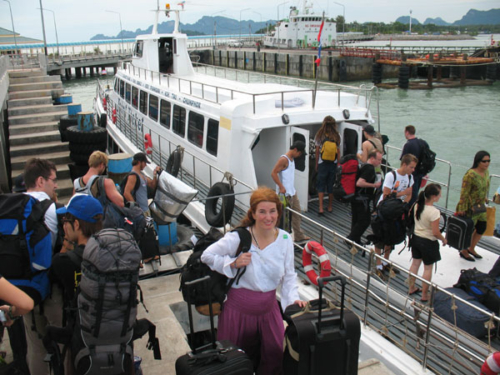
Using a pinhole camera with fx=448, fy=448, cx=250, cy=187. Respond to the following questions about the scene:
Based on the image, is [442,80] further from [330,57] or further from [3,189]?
[3,189]

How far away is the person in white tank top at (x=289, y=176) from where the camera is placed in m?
5.96

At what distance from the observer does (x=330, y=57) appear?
147 ft

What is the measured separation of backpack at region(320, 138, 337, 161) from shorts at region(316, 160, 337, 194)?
10 centimetres

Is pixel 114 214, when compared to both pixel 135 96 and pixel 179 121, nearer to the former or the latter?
pixel 179 121

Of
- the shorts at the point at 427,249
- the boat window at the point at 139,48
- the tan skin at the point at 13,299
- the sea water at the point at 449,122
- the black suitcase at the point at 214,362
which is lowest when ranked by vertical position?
the sea water at the point at 449,122

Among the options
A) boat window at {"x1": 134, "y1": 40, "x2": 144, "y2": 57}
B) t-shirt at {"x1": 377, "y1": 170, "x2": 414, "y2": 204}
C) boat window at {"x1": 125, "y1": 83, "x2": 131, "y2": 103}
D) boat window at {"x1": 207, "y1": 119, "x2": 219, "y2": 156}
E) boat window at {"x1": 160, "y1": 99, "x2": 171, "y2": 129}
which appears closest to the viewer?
t-shirt at {"x1": 377, "y1": 170, "x2": 414, "y2": 204}

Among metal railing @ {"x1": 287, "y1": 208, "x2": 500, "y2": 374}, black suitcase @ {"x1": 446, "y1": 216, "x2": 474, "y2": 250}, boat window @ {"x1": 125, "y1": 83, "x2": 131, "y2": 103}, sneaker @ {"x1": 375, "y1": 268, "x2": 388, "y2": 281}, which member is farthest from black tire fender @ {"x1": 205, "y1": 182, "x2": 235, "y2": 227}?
boat window @ {"x1": 125, "y1": 83, "x2": 131, "y2": 103}

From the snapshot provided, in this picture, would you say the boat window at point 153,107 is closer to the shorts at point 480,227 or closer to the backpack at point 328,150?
the backpack at point 328,150

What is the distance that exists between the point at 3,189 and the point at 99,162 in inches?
280

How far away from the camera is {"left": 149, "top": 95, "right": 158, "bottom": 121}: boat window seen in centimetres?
1102

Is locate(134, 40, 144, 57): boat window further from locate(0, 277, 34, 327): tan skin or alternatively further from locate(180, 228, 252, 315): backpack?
locate(0, 277, 34, 327): tan skin

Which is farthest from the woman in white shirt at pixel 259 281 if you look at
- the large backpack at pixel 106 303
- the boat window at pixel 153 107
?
the boat window at pixel 153 107

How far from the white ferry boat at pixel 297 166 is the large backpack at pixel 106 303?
1412 millimetres

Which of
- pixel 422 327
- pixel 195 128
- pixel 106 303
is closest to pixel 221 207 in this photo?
pixel 195 128
